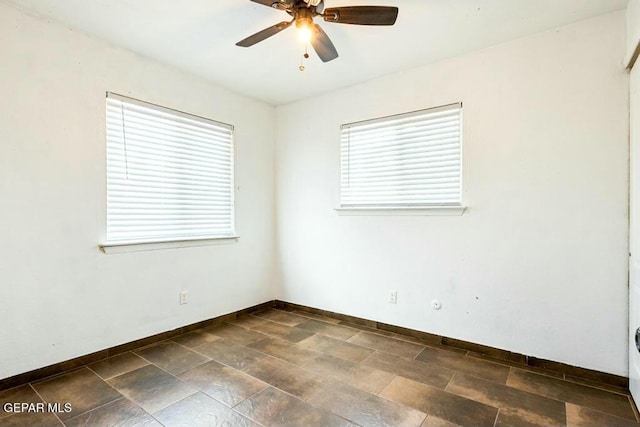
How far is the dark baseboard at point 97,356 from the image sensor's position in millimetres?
2188

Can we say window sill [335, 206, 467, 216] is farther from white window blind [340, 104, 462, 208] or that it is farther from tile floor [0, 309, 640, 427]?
tile floor [0, 309, 640, 427]

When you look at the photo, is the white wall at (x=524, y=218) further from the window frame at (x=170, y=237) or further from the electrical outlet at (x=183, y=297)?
the electrical outlet at (x=183, y=297)

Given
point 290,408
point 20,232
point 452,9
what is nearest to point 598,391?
point 290,408

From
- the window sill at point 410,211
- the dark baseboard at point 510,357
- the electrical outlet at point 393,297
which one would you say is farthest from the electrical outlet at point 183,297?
the electrical outlet at point 393,297

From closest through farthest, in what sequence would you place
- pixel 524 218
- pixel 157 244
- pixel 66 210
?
pixel 66 210 < pixel 524 218 < pixel 157 244

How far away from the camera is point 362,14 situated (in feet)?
Answer: 6.05

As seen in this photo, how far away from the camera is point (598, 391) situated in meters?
2.14

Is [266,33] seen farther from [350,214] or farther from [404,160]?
[350,214]

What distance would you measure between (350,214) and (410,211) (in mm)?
678

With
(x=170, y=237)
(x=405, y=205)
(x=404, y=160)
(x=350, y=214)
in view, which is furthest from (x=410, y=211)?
(x=170, y=237)

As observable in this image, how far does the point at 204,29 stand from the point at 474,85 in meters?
2.23

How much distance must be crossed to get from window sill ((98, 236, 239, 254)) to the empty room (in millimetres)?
19

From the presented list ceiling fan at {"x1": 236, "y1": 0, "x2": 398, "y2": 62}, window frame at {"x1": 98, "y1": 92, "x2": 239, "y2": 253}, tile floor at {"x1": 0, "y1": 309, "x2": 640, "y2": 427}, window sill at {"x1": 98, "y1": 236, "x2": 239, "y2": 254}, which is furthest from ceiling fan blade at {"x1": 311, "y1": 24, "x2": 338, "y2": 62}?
tile floor at {"x1": 0, "y1": 309, "x2": 640, "y2": 427}

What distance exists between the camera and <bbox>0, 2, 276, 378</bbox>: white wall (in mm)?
2178
